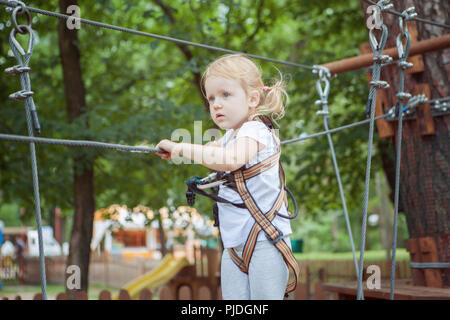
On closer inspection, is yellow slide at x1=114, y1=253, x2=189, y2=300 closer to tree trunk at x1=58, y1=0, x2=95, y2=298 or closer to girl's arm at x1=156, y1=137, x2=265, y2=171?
tree trunk at x1=58, y1=0, x2=95, y2=298

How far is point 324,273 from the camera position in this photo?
930cm

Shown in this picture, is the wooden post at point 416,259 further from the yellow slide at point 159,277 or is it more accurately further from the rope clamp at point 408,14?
the yellow slide at point 159,277

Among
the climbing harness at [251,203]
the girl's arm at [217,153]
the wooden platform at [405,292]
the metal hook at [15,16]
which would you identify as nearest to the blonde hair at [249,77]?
Result: the climbing harness at [251,203]

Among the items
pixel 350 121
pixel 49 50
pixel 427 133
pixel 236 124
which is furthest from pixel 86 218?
pixel 49 50

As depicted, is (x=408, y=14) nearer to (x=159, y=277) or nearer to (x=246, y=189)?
(x=246, y=189)

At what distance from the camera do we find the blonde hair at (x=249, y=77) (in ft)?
5.94

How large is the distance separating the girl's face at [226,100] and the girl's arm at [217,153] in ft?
0.47

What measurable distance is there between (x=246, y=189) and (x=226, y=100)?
330mm

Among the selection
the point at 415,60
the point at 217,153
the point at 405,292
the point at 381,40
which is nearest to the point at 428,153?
the point at 415,60

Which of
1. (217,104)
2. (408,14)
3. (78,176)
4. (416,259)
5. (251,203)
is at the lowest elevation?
(416,259)

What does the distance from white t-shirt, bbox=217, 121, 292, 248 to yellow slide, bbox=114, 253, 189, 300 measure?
6929 mm

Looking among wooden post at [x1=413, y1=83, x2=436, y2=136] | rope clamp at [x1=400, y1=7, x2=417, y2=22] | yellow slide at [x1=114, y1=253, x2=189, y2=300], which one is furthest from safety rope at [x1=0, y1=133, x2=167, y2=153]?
yellow slide at [x1=114, y1=253, x2=189, y2=300]

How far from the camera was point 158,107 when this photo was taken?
7.15 m

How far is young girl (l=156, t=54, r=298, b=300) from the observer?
1686 millimetres
